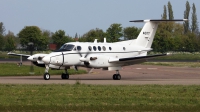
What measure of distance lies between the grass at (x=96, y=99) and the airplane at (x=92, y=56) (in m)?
9.92

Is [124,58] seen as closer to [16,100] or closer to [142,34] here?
[142,34]

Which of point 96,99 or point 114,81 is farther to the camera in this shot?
point 114,81

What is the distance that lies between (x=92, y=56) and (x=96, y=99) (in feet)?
47.9

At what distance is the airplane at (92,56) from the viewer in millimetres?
33000

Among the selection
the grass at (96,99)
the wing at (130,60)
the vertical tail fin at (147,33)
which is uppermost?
the vertical tail fin at (147,33)

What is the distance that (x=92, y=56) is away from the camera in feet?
112

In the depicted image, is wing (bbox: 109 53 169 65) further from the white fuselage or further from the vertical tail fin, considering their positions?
the vertical tail fin

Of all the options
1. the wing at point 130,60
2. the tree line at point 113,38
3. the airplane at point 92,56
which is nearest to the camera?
the airplane at point 92,56

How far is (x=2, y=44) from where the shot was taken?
108062 millimetres

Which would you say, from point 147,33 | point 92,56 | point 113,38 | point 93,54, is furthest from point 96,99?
point 113,38

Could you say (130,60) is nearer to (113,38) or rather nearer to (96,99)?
(96,99)

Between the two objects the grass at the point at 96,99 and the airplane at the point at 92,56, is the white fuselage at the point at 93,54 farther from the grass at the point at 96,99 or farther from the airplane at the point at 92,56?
the grass at the point at 96,99

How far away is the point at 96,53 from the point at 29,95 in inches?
569

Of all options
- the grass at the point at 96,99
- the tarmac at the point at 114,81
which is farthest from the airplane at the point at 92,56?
the grass at the point at 96,99
